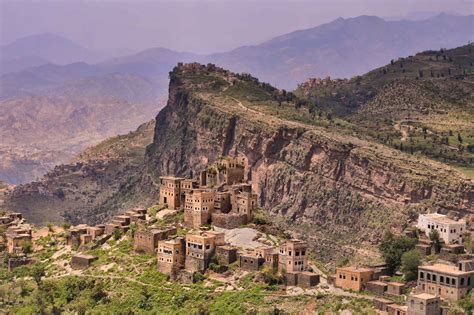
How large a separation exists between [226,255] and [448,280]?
53.2 feet

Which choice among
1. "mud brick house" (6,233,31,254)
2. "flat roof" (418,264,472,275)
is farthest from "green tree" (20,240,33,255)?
"flat roof" (418,264,472,275)

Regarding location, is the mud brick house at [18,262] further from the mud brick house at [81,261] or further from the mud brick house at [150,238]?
the mud brick house at [150,238]

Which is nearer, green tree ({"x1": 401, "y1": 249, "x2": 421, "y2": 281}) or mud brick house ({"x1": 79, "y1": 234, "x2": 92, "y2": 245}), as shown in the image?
green tree ({"x1": 401, "y1": 249, "x2": 421, "y2": 281})

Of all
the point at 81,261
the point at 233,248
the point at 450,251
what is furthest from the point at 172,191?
the point at 450,251

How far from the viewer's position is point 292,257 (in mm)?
74688

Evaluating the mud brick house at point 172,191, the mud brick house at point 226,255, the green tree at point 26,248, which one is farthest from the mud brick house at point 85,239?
the mud brick house at point 226,255

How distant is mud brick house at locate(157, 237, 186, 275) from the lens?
7869cm

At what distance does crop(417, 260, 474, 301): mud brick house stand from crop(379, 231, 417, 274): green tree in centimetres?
685

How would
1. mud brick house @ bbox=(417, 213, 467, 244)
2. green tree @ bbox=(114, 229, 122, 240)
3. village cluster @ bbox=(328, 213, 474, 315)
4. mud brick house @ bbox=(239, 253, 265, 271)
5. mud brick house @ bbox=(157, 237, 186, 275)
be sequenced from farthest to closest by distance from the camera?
green tree @ bbox=(114, 229, 122, 240) < mud brick house @ bbox=(417, 213, 467, 244) < mud brick house @ bbox=(157, 237, 186, 275) < mud brick house @ bbox=(239, 253, 265, 271) < village cluster @ bbox=(328, 213, 474, 315)

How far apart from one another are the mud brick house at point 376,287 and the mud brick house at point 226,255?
32.5ft

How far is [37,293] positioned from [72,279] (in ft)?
9.34

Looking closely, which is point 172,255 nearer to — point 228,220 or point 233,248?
point 233,248

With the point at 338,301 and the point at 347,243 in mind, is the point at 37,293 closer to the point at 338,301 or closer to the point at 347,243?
the point at 338,301

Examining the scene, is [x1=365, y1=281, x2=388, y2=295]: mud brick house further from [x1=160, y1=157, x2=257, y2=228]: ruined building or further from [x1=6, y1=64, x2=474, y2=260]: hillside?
[x1=6, y1=64, x2=474, y2=260]: hillside
